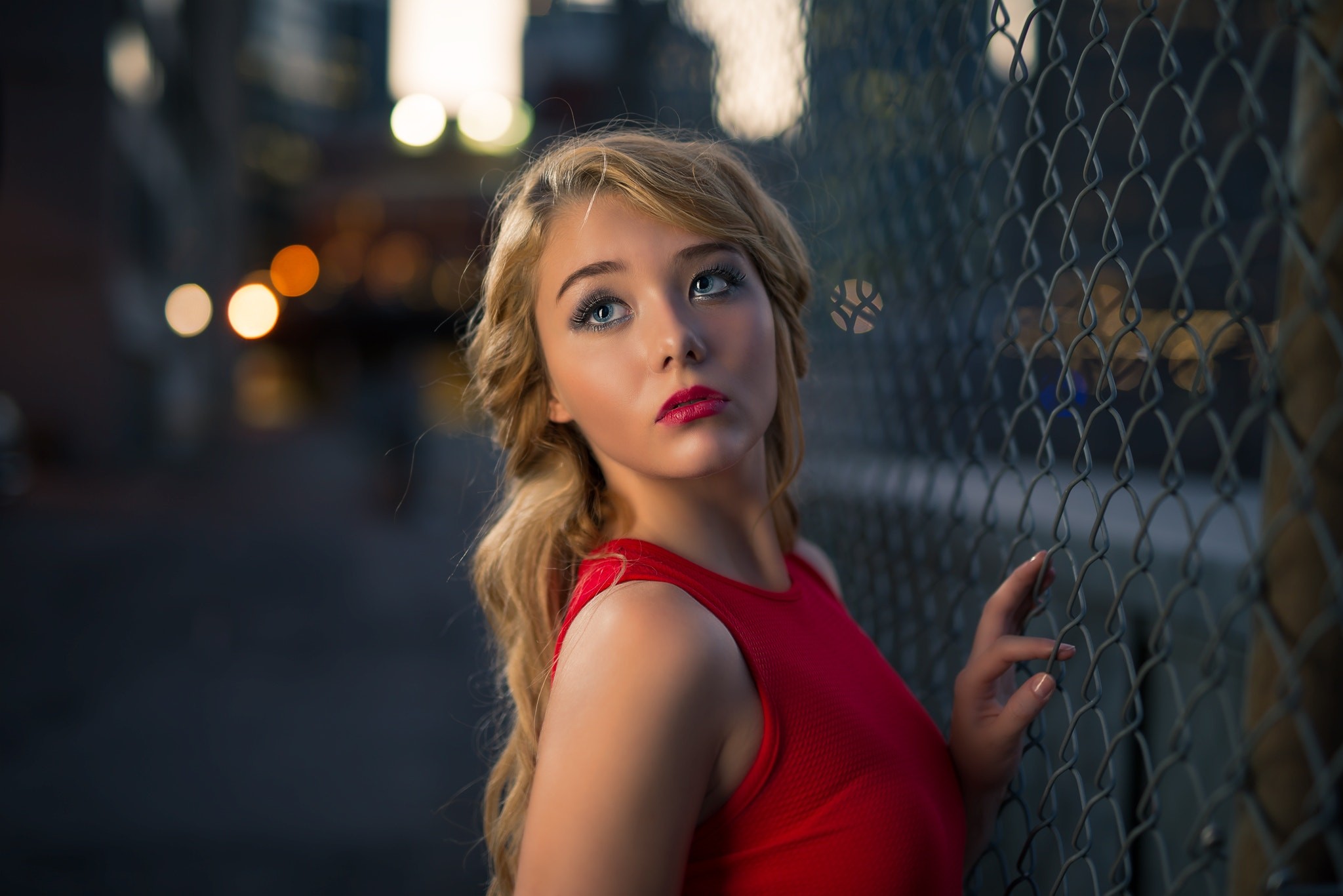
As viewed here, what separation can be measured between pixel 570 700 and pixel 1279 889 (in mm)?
674

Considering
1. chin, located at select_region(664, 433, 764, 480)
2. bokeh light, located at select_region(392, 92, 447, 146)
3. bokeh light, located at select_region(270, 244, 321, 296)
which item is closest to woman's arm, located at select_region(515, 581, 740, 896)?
chin, located at select_region(664, 433, 764, 480)

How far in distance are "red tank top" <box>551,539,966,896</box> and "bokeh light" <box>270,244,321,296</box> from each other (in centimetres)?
4272

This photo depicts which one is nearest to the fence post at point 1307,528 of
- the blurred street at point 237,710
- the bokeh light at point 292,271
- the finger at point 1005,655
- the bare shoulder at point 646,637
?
the finger at point 1005,655

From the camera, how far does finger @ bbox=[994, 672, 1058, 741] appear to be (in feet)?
4.29

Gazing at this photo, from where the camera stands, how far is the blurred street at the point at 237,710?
366cm

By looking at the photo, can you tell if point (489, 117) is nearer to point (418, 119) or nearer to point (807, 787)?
point (418, 119)

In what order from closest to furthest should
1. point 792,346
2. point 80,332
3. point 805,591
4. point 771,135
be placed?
point 805,591
point 792,346
point 771,135
point 80,332

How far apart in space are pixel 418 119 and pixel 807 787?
11.3m

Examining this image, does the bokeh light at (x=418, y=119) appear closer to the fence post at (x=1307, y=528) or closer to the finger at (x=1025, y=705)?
the finger at (x=1025, y=705)

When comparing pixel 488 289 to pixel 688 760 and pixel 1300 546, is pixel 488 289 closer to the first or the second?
pixel 688 760

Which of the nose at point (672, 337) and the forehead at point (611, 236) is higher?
the forehead at point (611, 236)

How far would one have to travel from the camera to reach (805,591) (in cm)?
153

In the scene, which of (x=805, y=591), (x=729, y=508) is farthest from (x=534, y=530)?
(x=805, y=591)

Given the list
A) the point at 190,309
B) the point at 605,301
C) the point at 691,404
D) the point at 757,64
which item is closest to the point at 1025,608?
the point at 691,404
